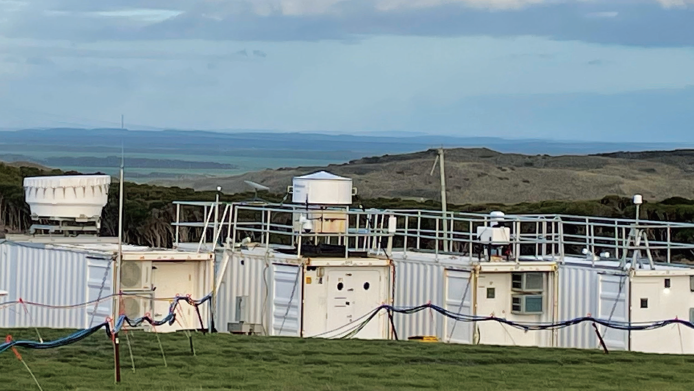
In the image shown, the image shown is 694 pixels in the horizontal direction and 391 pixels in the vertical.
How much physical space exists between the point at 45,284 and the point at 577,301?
967cm

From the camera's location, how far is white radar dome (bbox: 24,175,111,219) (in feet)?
85.9

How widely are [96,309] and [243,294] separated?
270 cm

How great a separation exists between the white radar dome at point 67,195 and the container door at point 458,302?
8.13 meters

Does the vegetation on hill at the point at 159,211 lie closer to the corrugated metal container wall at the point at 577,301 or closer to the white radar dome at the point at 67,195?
the white radar dome at the point at 67,195

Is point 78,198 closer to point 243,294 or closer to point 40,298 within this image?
point 40,298

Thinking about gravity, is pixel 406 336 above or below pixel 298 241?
below

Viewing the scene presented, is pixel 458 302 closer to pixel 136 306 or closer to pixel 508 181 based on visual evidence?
pixel 136 306

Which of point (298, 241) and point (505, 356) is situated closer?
point (505, 356)

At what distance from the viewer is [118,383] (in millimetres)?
13859

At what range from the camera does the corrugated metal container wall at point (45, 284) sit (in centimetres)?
2303

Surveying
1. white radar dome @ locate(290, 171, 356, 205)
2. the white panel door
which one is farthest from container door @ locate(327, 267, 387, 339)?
the white panel door

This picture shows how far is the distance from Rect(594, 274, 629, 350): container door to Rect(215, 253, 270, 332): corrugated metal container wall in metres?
5.75

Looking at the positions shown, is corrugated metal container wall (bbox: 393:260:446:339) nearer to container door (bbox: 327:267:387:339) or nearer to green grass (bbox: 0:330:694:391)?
container door (bbox: 327:267:387:339)

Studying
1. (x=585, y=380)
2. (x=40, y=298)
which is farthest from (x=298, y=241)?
(x=585, y=380)
